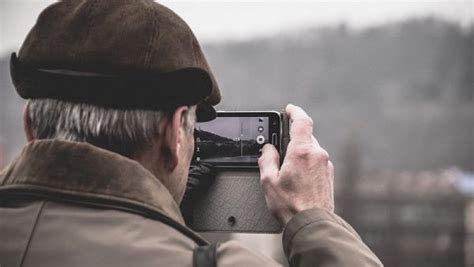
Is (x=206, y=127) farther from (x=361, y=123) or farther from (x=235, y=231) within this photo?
(x=361, y=123)

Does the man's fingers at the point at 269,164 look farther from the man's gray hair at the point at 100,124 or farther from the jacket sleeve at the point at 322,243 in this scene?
the man's gray hair at the point at 100,124

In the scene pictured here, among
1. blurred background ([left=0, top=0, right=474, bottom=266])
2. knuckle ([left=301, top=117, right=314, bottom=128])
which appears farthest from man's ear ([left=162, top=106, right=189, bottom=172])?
blurred background ([left=0, top=0, right=474, bottom=266])

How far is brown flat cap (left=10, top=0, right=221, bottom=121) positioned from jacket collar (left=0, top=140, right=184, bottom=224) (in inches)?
2.8

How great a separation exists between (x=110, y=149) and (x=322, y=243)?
1.04 feet

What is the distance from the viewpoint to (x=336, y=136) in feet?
102

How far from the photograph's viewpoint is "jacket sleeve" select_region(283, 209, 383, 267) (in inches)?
40.0

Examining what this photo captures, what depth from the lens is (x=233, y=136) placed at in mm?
1320

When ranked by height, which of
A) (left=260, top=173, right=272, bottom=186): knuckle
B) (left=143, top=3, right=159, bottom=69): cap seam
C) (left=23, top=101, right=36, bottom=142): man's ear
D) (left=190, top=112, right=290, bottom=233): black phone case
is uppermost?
(left=143, top=3, right=159, bottom=69): cap seam

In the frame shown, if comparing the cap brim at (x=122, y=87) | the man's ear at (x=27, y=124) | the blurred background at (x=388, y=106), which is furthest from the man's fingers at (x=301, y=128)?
the blurred background at (x=388, y=106)

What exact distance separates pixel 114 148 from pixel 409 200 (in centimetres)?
2629

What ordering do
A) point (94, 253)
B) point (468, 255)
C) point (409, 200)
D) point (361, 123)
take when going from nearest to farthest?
point (94, 253)
point (468, 255)
point (409, 200)
point (361, 123)

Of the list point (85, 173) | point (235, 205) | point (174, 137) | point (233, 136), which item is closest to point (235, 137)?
point (233, 136)

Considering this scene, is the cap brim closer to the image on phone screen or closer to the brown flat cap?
the brown flat cap

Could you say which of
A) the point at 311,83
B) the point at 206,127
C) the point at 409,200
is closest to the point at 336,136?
the point at 311,83
